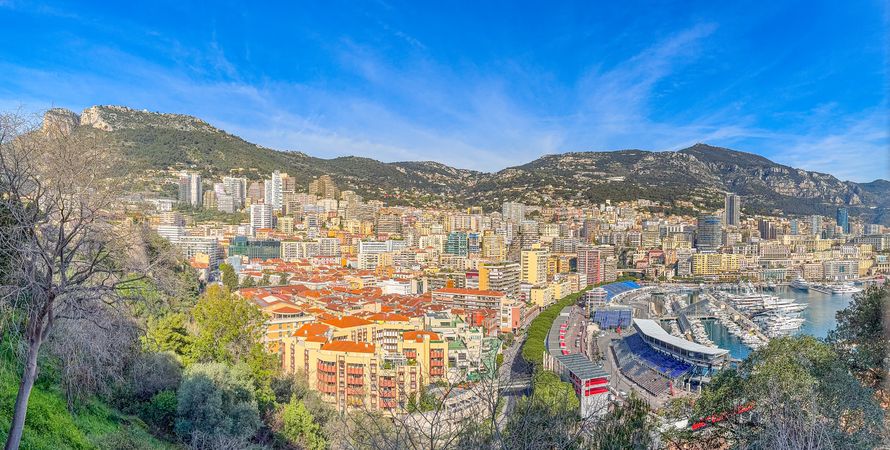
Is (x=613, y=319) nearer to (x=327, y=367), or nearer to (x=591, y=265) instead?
(x=591, y=265)

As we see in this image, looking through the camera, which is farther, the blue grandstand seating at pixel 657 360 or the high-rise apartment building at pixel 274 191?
the high-rise apartment building at pixel 274 191

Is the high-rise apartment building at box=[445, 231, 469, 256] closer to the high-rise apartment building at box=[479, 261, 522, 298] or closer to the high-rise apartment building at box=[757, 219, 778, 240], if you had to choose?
the high-rise apartment building at box=[479, 261, 522, 298]

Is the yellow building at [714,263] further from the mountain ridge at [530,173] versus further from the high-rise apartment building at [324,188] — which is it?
the high-rise apartment building at [324,188]

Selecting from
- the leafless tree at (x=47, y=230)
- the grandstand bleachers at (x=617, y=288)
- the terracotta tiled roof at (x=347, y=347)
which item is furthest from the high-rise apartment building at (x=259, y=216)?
the leafless tree at (x=47, y=230)

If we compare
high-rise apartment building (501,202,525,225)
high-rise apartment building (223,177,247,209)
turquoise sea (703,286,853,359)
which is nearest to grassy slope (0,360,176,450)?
turquoise sea (703,286,853,359)

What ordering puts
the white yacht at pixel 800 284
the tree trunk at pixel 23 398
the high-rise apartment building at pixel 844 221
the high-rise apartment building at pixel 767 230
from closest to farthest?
1. the tree trunk at pixel 23 398
2. the high-rise apartment building at pixel 844 221
3. the white yacht at pixel 800 284
4. the high-rise apartment building at pixel 767 230

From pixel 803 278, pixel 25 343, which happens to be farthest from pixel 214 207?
pixel 803 278

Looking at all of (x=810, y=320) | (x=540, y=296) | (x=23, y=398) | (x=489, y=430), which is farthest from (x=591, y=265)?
→ (x=23, y=398)
